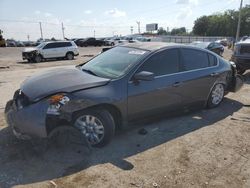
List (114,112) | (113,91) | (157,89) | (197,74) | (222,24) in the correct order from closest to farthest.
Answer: (113,91), (114,112), (157,89), (197,74), (222,24)

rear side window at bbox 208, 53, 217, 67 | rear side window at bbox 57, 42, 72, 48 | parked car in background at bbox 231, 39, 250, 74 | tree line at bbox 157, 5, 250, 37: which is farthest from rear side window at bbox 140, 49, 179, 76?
tree line at bbox 157, 5, 250, 37

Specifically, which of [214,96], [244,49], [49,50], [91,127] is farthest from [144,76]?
[49,50]

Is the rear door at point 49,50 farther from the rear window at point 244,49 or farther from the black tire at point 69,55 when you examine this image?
the rear window at point 244,49

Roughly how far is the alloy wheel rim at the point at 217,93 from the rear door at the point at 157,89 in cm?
140

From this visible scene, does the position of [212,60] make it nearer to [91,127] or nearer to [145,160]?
[145,160]

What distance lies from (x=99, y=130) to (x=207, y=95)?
2.97m

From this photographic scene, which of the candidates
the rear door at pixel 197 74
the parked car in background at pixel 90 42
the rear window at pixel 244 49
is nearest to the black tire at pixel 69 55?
the rear window at pixel 244 49

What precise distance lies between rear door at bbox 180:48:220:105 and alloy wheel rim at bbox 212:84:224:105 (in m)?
0.30

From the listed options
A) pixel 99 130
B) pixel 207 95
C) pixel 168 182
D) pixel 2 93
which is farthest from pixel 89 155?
pixel 2 93

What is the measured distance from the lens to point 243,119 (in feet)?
21.3

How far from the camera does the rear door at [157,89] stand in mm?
5196

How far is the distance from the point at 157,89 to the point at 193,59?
1350 mm

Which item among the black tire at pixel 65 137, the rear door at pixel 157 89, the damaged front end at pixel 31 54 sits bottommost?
the damaged front end at pixel 31 54

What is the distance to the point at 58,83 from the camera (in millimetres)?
Answer: 4785
